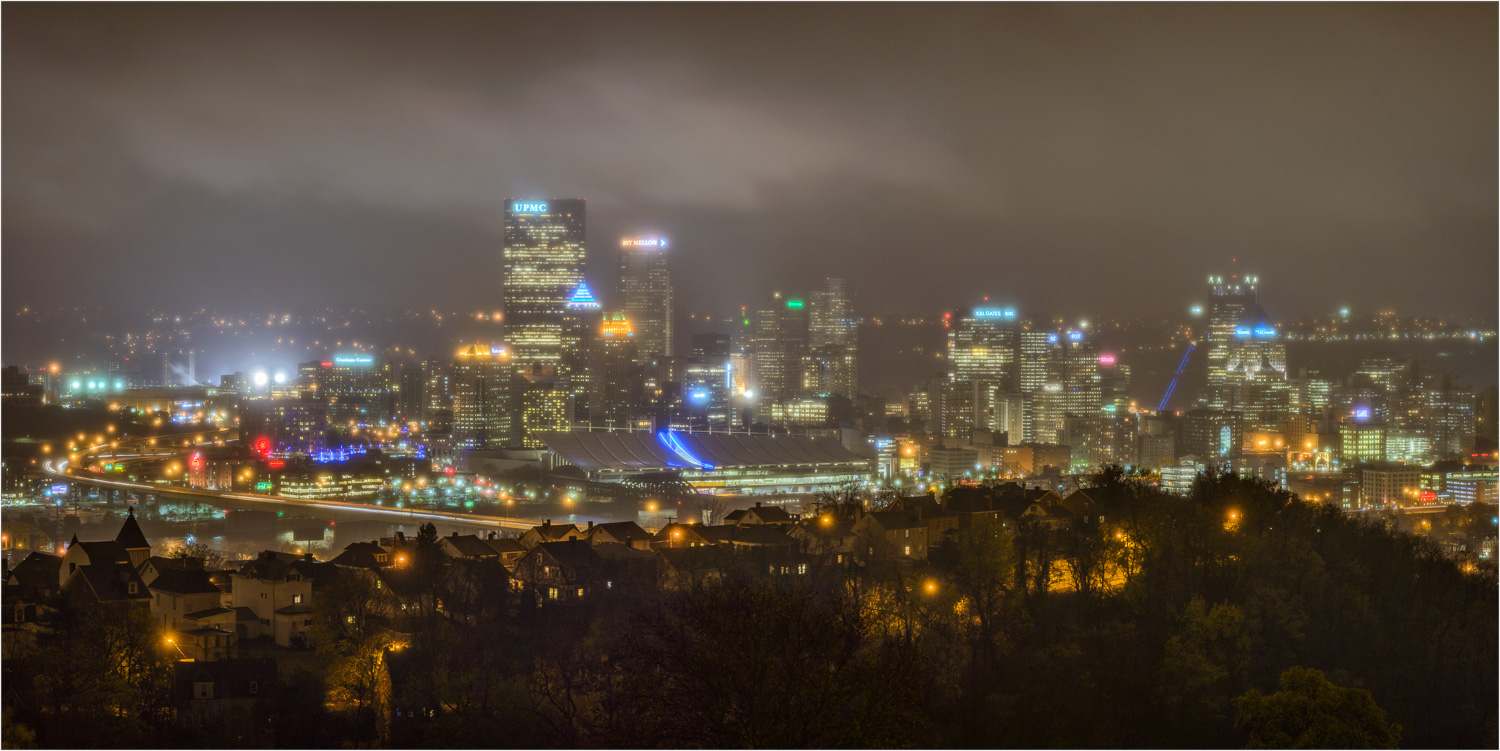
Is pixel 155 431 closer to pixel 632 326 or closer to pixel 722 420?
pixel 722 420

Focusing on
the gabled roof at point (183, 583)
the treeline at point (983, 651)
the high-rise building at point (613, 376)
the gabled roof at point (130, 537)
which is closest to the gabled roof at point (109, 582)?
the gabled roof at point (183, 583)

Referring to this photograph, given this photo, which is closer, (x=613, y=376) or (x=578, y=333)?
(x=613, y=376)

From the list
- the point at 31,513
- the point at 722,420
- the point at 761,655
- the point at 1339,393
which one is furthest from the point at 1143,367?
the point at 761,655

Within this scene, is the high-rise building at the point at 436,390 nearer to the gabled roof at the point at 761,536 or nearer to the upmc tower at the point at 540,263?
the upmc tower at the point at 540,263

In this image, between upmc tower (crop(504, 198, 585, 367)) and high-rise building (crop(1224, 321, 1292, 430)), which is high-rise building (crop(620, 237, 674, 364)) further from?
high-rise building (crop(1224, 321, 1292, 430))

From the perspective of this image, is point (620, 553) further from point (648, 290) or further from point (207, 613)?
point (648, 290)

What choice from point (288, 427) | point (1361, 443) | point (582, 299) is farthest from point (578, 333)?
point (1361, 443)

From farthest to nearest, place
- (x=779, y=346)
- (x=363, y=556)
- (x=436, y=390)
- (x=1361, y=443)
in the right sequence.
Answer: (x=779, y=346) < (x=436, y=390) < (x=1361, y=443) < (x=363, y=556)
